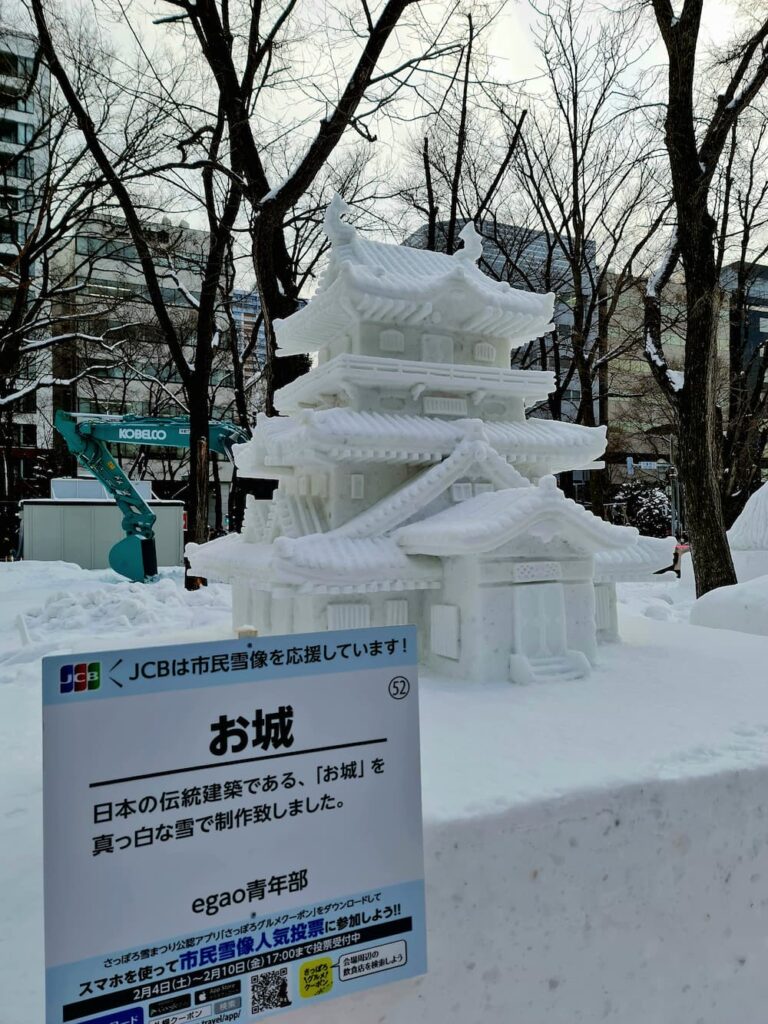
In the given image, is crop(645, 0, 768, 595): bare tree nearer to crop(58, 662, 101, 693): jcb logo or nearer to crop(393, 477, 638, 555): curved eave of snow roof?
crop(393, 477, 638, 555): curved eave of snow roof

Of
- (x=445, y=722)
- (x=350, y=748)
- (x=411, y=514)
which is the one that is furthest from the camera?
(x=411, y=514)

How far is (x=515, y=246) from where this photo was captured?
64.8 feet

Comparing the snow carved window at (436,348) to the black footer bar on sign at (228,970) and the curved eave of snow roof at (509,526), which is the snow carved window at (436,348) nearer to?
the curved eave of snow roof at (509,526)

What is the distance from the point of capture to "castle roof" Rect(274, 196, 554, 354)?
24.0ft

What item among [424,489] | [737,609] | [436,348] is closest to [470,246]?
[436,348]

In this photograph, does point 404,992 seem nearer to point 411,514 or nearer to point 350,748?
point 350,748

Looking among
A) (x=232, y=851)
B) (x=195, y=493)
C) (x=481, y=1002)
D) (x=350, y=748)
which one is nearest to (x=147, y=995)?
(x=232, y=851)

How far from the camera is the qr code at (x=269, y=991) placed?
2244mm

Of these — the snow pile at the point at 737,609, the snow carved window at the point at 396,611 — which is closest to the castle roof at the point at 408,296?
the snow carved window at the point at 396,611

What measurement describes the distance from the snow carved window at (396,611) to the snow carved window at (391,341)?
2.86 m

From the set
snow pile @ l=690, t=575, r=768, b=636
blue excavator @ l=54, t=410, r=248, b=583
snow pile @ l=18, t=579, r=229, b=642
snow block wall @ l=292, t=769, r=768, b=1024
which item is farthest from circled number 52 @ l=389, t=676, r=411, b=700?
blue excavator @ l=54, t=410, r=248, b=583

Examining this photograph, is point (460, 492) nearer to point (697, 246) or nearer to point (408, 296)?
point (408, 296)

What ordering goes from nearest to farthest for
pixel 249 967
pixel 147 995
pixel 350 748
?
pixel 147 995, pixel 249 967, pixel 350 748

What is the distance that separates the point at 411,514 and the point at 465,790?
3479mm
